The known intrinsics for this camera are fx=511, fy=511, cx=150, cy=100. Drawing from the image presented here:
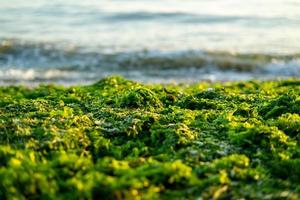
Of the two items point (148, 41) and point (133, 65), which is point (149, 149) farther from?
point (148, 41)

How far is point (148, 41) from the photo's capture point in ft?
65.4

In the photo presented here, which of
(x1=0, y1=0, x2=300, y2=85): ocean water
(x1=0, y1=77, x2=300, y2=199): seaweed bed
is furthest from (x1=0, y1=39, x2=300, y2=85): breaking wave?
(x1=0, y1=77, x2=300, y2=199): seaweed bed

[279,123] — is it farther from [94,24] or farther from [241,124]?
[94,24]

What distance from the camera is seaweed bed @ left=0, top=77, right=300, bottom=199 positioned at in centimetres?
341

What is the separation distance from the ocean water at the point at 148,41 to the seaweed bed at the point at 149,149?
907 cm

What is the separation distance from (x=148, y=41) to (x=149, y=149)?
15.9 m

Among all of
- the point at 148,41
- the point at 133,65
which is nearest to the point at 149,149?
the point at 133,65

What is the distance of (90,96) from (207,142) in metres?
2.59

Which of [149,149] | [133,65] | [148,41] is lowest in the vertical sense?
[133,65]

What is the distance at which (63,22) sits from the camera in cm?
2411

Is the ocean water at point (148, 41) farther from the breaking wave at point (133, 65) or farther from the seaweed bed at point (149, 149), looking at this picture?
the seaweed bed at point (149, 149)

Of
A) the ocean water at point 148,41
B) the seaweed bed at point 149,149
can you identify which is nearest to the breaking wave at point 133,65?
the ocean water at point 148,41

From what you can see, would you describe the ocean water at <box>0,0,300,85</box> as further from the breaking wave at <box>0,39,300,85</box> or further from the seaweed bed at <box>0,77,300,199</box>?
the seaweed bed at <box>0,77,300,199</box>

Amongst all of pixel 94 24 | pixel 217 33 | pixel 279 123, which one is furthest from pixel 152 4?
pixel 279 123
